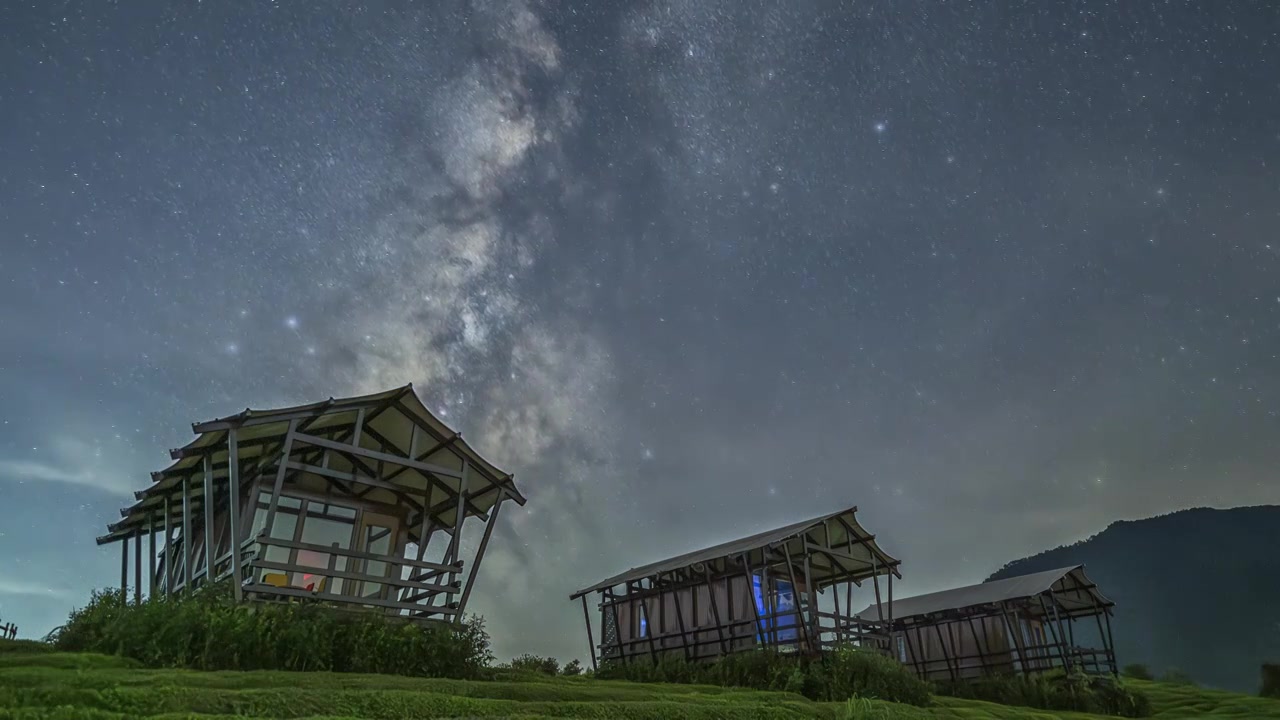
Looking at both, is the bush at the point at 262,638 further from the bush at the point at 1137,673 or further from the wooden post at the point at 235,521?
Result: the bush at the point at 1137,673

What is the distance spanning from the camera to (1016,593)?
1403 inches

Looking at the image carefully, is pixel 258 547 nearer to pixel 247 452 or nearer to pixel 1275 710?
pixel 247 452

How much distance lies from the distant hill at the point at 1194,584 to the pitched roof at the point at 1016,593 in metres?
80.1

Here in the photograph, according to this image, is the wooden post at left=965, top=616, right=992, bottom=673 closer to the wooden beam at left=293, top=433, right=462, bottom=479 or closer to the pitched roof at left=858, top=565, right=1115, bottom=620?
the pitched roof at left=858, top=565, right=1115, bottom=620

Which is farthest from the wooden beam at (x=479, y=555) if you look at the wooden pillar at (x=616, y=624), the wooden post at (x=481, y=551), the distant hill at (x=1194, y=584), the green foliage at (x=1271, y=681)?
the distant hill at (x=1194, y=584)

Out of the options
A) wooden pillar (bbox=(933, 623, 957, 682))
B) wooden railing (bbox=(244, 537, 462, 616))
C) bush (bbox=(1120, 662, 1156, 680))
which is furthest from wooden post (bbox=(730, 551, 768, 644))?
bush (bbox=(1120, 662, 1156, 680))

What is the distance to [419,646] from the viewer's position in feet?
52.6

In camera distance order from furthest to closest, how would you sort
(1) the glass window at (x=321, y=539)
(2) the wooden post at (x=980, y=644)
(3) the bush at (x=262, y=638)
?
(2) the wooden post at (x=980, y=644)
(1) the glass window at (x=321, y=539)
(3) the bush at (x=262, y=638)

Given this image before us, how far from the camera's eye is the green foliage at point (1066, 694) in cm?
2972

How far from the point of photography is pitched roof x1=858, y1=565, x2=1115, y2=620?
119ft

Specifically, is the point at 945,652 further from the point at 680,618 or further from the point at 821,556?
the point at 680,618

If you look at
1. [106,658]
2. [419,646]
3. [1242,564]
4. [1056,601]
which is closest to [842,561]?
[1056,601]

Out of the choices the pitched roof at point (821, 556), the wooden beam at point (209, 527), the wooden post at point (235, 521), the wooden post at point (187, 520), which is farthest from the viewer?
the pitched roof at point (821, 556)

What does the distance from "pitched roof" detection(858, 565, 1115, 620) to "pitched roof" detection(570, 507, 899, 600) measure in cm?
450
